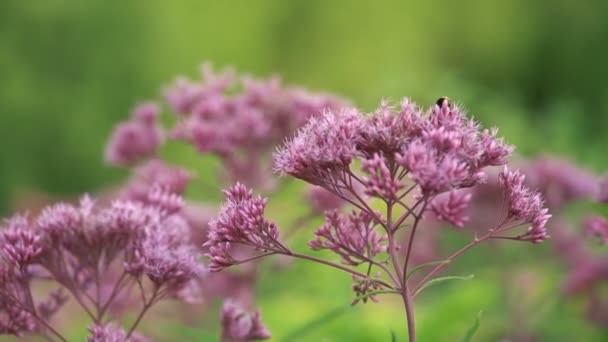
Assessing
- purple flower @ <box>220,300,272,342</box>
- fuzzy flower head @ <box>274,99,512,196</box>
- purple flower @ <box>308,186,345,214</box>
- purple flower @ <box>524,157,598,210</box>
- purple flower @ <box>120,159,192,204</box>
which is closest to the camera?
fuzzy flower head @ <box>274,99,512,196</box>

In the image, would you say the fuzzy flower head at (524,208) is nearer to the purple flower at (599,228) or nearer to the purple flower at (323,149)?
the purple flower at (323,149)

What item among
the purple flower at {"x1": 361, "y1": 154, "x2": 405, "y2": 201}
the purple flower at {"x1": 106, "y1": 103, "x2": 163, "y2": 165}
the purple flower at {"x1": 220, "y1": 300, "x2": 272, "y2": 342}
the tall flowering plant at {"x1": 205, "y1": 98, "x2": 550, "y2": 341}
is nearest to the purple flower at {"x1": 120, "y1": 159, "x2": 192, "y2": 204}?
the purple flower at {"x1": 106, "y1": 103, "x2": 163, "y2": 165}

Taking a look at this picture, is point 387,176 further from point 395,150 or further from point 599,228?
point 599,228

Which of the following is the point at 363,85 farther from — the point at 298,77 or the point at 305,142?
the point at 305,142

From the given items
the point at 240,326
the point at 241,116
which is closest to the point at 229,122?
the point at 241,116

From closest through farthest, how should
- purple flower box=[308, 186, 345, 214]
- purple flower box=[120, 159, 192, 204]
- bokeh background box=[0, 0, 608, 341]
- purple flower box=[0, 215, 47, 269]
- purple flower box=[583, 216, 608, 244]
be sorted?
purple flower box=[0, 215, 47, 269] < purple flower box=[583, 216, 608, 244] < purple flower box=[120, 159, 192, 204] < purple flower box=[308, 186, 345, 214] < bokeh background box=[0, 0, 608, 341]

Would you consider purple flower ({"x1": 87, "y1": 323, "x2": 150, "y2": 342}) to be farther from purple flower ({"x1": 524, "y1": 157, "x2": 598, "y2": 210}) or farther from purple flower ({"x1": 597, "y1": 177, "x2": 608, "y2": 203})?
purple flower ({"x1": 524, "y1": 157, "x2": 598, "y2": 210})
